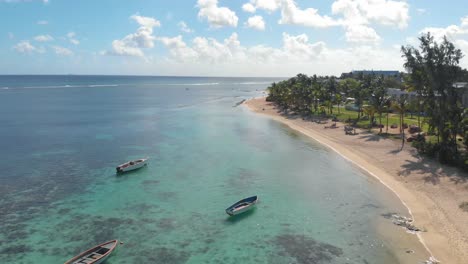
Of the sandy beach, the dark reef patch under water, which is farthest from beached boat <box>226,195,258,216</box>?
the sandy beach

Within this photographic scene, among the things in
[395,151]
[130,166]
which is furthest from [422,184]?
[130,166]

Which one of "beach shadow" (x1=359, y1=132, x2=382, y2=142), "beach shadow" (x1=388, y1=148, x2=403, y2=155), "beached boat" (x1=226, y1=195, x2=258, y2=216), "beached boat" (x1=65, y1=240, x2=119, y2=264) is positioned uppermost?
"beach shadow" (x1=359, y1=132, x2=382, y2=142)

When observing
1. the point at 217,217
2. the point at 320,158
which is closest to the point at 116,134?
the point at 320,158

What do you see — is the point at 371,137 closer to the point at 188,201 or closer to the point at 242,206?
the point at 242,206

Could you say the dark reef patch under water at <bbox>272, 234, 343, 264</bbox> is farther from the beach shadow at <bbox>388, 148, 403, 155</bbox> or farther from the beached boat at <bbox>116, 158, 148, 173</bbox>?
the beach shadow at <bbox>388, 148, 403, 155</bbox>

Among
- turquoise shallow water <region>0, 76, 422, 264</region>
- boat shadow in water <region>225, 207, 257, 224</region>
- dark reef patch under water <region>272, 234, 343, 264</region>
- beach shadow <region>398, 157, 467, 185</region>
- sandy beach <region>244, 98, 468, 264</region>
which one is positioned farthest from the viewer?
beach shadow <region>398, 157, 467, 185</region>

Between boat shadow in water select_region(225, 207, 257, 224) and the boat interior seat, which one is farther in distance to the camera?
boat shadow in water select_region(225, 207, 257, 224)

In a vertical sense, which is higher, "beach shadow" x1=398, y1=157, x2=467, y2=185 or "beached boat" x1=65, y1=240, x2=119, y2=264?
"beach shadow" x1=398, y1=157, x2=467, y2=185

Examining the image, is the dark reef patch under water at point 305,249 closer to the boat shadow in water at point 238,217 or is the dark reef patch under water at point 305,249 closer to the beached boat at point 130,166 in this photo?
the boat shadow in water at point 238,217
